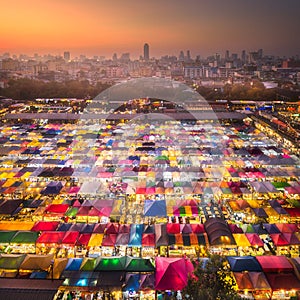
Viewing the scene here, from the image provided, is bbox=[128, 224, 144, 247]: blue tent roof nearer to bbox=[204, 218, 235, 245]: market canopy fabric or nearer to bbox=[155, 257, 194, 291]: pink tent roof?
bbox=[155, 257, 194, 291]: pink tent roof

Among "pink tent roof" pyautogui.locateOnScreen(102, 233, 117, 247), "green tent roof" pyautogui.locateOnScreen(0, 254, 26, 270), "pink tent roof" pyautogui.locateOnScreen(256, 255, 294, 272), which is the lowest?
"pink tent roof" pyautogui.locateOnScreen(102, 233, 117, 247)

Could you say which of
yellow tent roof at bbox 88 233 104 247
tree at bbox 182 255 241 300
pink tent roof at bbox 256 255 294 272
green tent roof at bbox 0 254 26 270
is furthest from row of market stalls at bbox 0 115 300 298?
tree at bbox 182 255 241 300

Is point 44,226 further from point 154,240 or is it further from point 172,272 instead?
point 172,272

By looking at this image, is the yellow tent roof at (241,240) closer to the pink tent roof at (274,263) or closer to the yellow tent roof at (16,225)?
the pink tent roof at (274,263)

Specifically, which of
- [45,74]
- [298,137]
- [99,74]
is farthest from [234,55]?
[298,137]

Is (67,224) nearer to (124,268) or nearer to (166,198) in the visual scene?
(124,268)

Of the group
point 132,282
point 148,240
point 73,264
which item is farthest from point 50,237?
point 132,282
